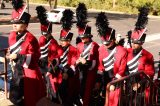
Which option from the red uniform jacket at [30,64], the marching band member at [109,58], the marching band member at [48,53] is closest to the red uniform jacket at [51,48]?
the marching band member at [48,53]

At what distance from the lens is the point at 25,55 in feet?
21.2

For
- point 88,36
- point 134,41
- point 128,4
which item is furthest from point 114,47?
point 128,4

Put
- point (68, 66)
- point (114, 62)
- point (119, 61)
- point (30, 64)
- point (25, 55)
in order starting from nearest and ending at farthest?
1. point (25, 55)
2. point (30, 64)
3. point (119, 61)
4. point (114, 62)
5. point (68, 66)

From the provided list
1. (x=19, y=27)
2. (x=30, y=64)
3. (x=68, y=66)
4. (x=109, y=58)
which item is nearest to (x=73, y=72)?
(x=68, y=66)

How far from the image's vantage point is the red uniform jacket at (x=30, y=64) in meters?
6.54

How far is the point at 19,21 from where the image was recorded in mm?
6504

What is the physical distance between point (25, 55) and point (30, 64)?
215 mm

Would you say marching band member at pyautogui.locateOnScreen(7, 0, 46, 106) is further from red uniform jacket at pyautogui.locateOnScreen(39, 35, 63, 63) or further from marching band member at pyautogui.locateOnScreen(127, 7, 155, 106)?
marching band member at pyautogui.locateOnScreen(127, 7, 155, 106)

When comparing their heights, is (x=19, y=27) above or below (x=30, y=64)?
above

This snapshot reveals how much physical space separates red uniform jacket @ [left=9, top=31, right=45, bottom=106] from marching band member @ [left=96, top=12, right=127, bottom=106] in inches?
54.8

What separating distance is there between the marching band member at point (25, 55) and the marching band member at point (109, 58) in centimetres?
142

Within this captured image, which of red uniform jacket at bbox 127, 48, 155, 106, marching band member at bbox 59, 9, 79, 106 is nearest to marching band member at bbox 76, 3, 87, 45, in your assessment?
marching band member at bbox 59, 9, 79, 106

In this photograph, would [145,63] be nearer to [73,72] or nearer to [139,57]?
[139,57]

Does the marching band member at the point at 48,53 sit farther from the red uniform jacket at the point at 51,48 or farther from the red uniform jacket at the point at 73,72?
the red uniform jacket at the point at 73,72
